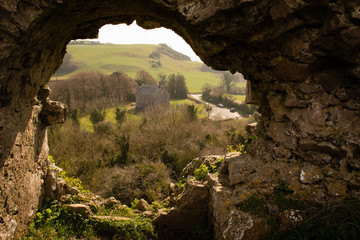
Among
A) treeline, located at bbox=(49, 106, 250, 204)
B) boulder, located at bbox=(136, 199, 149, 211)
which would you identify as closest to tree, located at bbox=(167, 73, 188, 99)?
treeline, located at bbox=(49, 106, 250, 204)

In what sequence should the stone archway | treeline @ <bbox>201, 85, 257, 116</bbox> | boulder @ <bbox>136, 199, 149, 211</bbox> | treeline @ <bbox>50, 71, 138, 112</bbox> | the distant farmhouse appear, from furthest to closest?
treeline @ <bbox>201, 85, 257, 116</bbox> < the distant farmhouse < treeline @ <bbox>50, 71, 138, 112</bbox> < boulder @ <bbox>136, 199, 149, 211</bbox> < the stone archway

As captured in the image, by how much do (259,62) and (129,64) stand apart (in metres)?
70.9

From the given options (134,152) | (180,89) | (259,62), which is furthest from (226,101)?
(259,62)

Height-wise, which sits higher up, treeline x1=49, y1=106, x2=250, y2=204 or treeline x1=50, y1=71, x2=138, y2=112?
treeline x1=50, y1=71, x2=138, y2=112

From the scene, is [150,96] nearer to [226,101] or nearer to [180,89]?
[180,89]

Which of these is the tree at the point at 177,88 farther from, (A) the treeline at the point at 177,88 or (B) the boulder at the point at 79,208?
(B) the boulder at the point at 79,208

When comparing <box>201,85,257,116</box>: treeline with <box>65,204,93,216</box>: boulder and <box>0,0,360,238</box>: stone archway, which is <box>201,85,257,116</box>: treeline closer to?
<box>0,0,360,238</box>: stone archway

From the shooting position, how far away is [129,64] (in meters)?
71.8

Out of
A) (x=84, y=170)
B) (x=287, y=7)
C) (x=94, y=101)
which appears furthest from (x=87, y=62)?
(x=287, y=7)

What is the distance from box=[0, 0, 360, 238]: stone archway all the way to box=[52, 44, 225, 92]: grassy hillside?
5592 centimetres

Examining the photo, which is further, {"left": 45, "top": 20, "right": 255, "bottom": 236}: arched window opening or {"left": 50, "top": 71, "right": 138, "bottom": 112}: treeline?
{"left": 50, "top": 71, "right": 138, "bottom": 112}: treeline

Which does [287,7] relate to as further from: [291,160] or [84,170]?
[84,170]

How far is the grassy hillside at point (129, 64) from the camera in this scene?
213 feet

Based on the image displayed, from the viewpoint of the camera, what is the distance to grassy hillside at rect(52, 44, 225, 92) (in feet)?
213
